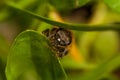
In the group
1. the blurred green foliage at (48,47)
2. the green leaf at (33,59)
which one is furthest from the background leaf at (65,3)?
the green leaf at (33,59)

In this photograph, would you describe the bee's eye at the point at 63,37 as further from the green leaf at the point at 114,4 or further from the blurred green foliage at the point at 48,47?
the green leaf at the point at 114,4

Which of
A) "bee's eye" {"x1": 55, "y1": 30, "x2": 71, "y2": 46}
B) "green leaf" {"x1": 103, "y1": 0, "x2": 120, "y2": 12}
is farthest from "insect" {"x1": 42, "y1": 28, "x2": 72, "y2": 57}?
"green leaf" {"x1": 103, "y1": 0, "x2": 120, "y2": 12}

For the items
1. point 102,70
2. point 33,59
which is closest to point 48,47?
point 33,59

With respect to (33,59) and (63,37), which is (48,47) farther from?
(63,37)

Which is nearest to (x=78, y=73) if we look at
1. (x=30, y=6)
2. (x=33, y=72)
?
(x=30, y=6)

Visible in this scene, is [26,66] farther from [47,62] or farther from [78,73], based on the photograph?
[78,73]

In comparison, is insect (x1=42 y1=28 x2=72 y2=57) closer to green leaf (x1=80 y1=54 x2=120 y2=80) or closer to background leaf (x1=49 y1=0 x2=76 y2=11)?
background leaf (x1=49 y1=0 x2=76 y2=11)
